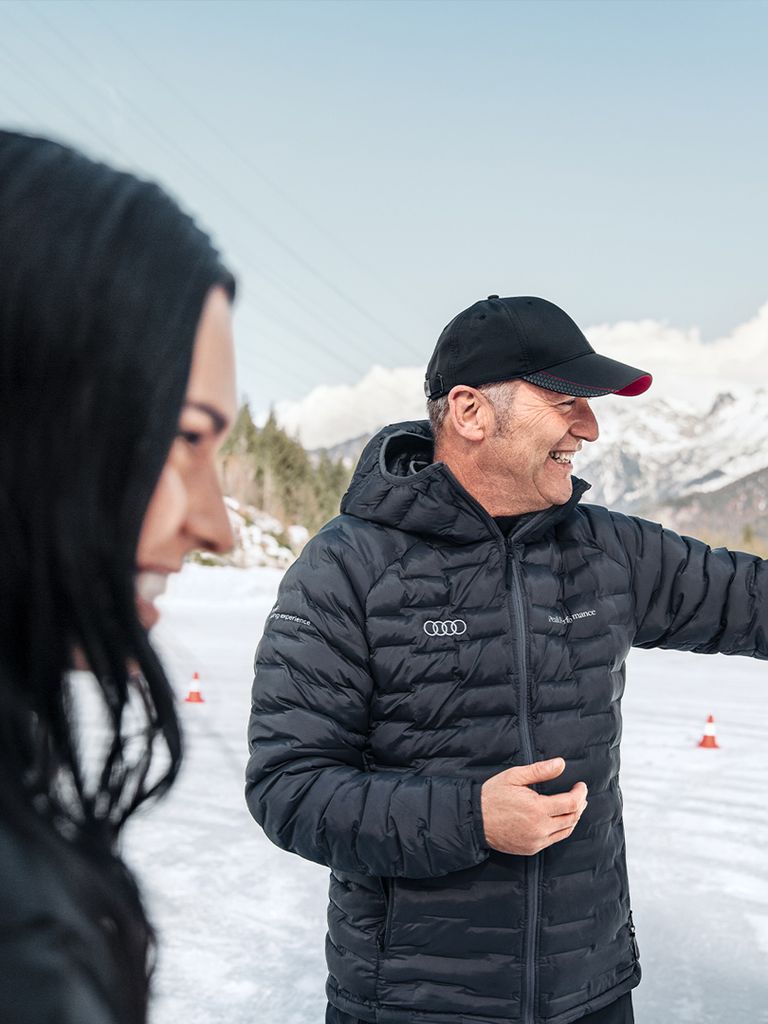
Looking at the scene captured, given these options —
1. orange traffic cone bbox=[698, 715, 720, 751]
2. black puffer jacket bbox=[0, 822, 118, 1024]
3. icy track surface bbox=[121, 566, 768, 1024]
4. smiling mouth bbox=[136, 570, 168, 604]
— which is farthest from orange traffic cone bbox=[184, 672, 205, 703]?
black puffer jacket bbox=[0, 822, 118, 1024]

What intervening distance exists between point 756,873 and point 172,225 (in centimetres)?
468

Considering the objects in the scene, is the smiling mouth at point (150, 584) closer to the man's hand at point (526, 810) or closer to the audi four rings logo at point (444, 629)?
the man's hand at point (526, 810)

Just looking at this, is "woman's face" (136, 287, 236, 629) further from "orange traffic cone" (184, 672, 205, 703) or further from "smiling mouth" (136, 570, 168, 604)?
"orange traffic cone" (184, 672, 205, 703)

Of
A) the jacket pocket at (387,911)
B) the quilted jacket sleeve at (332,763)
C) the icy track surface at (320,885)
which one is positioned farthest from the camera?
the icy track surface at (320,885)

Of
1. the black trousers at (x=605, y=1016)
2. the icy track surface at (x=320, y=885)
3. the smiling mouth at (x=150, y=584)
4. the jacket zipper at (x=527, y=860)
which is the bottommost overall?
the icy track surface at (x=320, y=885)

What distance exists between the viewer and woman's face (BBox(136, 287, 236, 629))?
28.7 inches

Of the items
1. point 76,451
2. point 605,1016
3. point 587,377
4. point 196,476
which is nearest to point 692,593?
point 587,377

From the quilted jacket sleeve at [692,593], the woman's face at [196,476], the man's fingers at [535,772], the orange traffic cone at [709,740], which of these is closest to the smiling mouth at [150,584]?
the woman's face at [196,476]

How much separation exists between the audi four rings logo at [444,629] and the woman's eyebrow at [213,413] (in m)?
1.33

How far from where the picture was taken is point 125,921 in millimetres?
660

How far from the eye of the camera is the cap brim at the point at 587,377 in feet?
7.13

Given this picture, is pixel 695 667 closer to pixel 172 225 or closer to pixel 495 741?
pixel 495 741

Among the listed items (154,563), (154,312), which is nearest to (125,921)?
(154,563)

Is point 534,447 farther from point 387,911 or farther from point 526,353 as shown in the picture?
point 387,911
